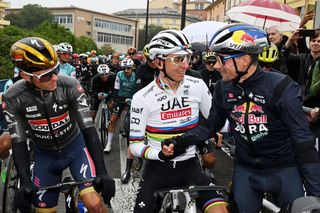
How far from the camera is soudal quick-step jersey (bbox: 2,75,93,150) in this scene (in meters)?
3.32

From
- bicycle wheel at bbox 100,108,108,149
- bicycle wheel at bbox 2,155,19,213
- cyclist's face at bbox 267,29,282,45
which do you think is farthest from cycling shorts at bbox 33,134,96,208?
bicycle wheel at bbox 100,108,108,149

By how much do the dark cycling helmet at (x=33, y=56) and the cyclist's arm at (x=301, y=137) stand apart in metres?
1.90

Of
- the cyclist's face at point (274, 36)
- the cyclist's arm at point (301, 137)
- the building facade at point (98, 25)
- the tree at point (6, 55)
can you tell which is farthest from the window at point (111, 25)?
the cyclist's arm at point (301, 137)

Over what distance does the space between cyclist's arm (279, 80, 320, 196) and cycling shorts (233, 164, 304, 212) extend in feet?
1.59

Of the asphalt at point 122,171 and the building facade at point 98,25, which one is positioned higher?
the building facade at point 98,25

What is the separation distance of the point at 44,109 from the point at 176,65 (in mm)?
1253

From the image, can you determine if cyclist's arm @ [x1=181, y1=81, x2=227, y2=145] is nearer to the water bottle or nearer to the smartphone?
the water bottle

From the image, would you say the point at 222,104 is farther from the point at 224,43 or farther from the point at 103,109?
the point at 103,109

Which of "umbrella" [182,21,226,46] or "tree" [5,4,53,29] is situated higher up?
"tree" [5,4,53,29]

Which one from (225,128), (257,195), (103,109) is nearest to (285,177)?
(257,195)

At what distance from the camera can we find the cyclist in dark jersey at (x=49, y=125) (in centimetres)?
312

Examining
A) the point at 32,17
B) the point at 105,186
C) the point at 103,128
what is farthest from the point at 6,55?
the point at 32,17

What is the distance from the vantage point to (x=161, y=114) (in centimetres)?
337

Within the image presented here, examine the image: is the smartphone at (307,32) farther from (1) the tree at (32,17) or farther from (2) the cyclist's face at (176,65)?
(1) the tree at (32,17)
